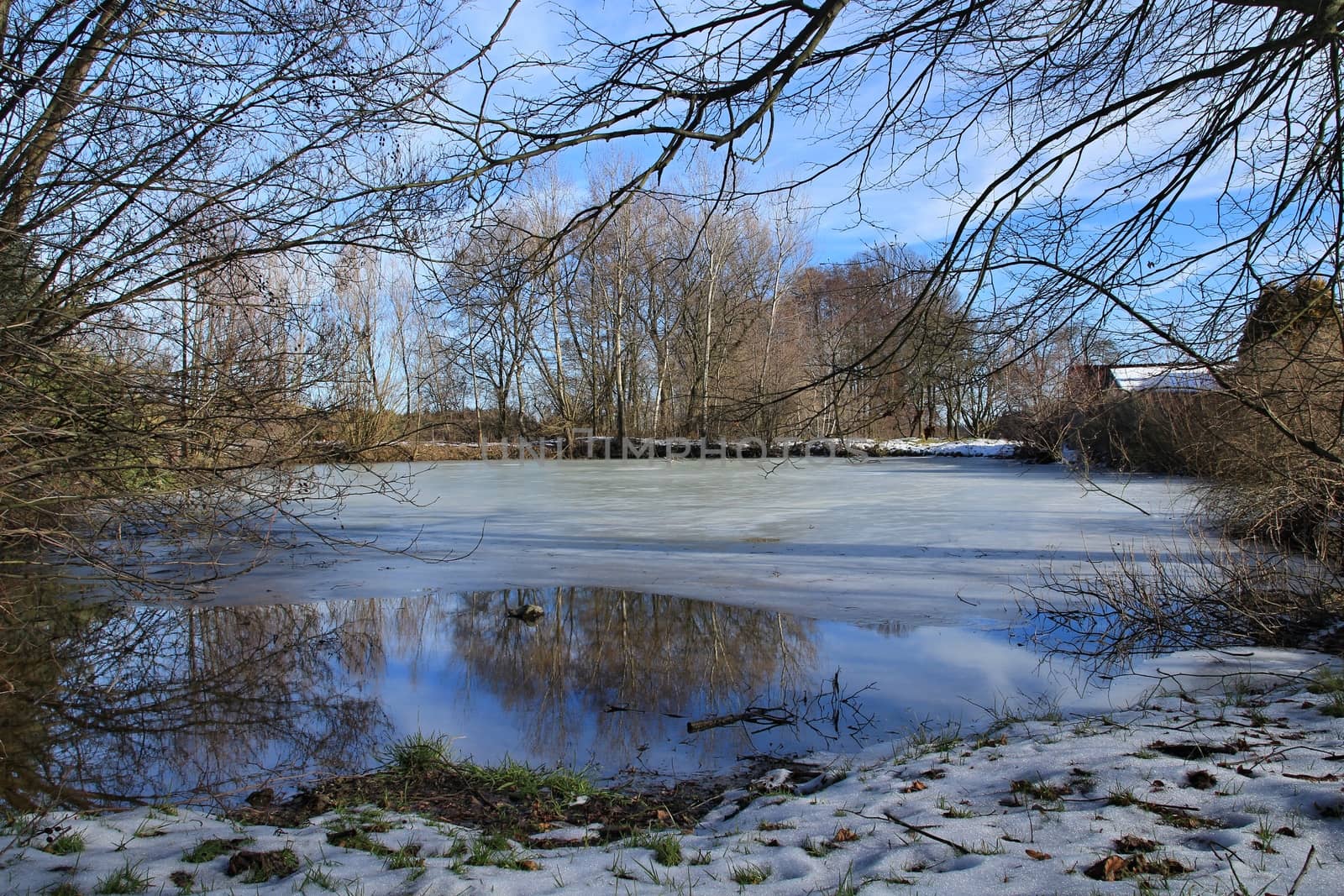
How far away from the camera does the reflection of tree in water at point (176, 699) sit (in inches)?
159

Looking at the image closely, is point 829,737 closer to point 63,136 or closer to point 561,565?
point 561,565

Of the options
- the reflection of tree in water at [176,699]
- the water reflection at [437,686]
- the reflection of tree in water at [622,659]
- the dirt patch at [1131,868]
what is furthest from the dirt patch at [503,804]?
the dirt patch at [1131,868]

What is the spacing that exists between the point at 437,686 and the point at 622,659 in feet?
4.05

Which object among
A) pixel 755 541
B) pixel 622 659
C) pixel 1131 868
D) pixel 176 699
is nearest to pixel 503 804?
pixel 622 659

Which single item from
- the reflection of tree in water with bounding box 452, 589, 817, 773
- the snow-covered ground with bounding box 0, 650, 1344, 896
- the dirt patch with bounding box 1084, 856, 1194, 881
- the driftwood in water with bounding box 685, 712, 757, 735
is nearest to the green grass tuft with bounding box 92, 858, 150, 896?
the snow-covered ground with bounding box 0, 650, 1344, 896

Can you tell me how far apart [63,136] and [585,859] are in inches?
194

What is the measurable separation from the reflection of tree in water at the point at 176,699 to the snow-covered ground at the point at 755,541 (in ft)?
3.05

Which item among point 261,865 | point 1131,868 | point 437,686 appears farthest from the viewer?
point 437,686

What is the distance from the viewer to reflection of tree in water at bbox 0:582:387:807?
159 inches

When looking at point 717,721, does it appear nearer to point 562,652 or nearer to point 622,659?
point 622,659

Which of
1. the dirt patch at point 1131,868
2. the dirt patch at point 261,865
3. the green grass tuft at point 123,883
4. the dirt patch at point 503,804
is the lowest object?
the dirt patch at point 503,804

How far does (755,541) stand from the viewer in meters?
10.2

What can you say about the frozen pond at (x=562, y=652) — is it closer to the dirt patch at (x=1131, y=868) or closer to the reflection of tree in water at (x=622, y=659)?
the reflection of tree in water at (x=622, y=659)

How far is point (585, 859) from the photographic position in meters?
2.80
